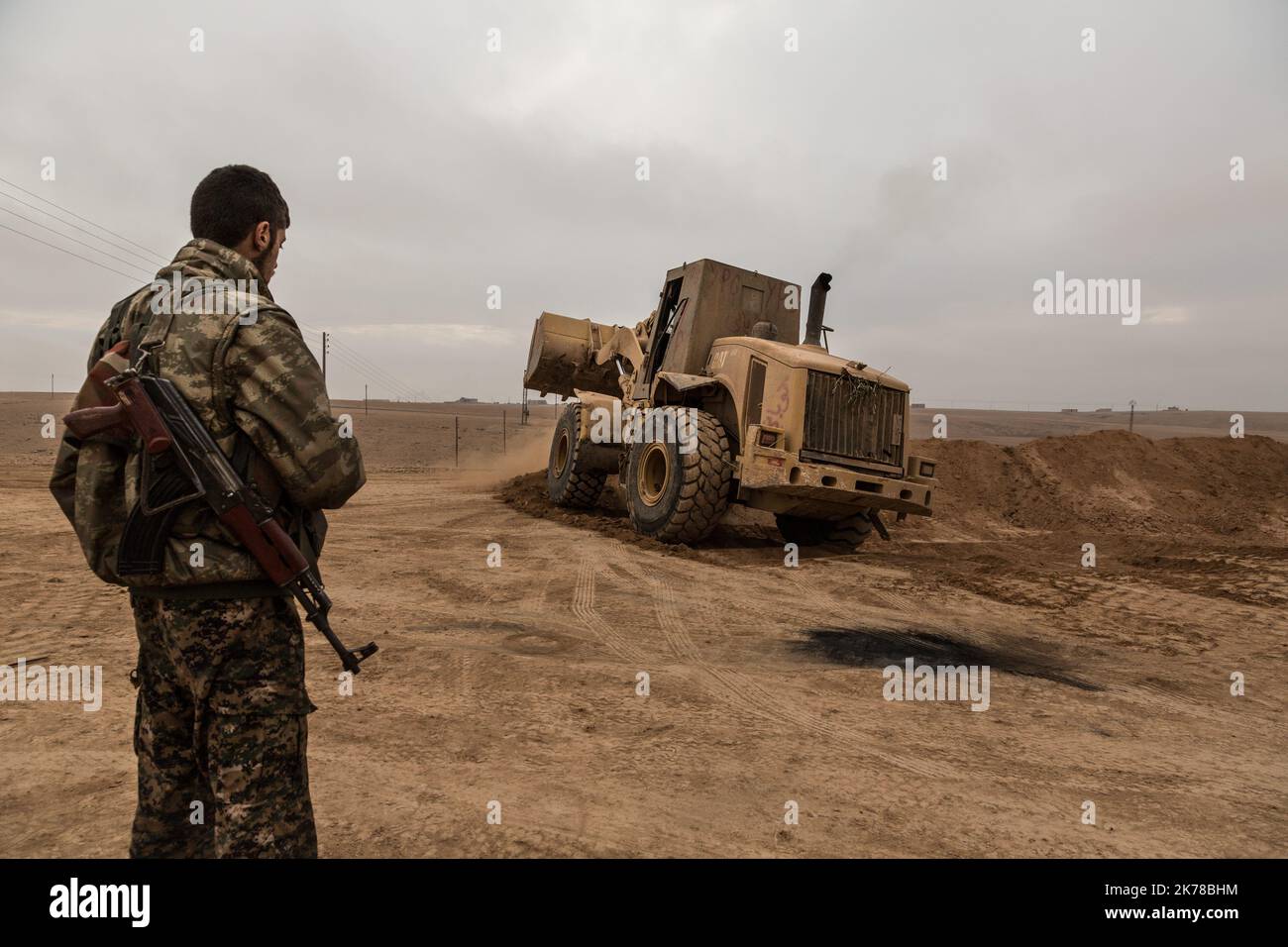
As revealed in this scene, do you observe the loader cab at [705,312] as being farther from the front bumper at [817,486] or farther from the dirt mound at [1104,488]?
the dirt mound at [1104,488]

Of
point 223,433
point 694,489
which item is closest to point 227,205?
point 223,433

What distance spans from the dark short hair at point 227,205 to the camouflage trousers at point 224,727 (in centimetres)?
Answer: 99

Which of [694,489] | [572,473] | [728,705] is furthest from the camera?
[572,473]

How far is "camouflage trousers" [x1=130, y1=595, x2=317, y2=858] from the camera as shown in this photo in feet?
6.39

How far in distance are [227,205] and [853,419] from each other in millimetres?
7276

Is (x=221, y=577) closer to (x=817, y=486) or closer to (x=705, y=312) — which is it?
(x=817, y=486)

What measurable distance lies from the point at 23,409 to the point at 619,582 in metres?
48.8

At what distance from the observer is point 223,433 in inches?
79.4

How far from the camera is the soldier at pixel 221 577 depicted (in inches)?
77.0

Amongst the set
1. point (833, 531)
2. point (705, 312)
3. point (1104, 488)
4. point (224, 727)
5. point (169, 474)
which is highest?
point (705, 312)

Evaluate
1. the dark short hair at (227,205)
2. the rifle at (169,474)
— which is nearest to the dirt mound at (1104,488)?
the dark short hair at (227,205)

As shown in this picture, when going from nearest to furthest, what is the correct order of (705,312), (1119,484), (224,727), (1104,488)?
(224,727)
(705,312)
(1104,488)
(1119,484)
